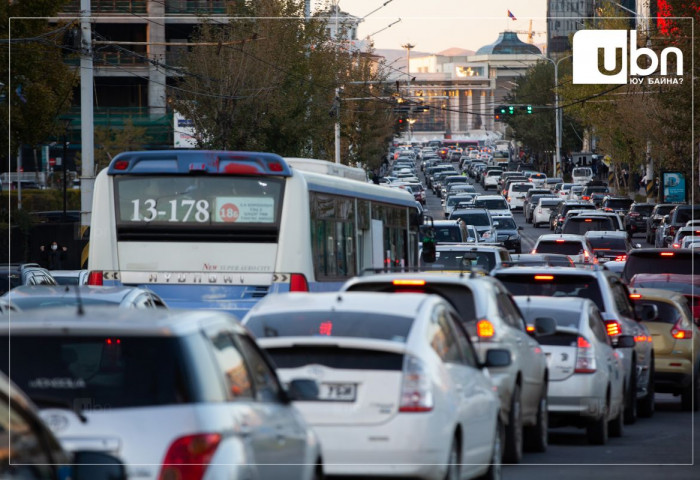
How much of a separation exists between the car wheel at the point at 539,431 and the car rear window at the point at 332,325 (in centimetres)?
424

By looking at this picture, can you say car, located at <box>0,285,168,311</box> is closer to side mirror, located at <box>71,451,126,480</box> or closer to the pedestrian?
side mirror, located at <box>71,451,126,480</box>

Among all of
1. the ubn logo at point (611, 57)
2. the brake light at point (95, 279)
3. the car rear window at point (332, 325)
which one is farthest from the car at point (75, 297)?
the ubn logo at point (611, 57)

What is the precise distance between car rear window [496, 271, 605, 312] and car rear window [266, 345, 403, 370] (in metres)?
7.51

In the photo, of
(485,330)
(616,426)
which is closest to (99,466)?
(485,330)

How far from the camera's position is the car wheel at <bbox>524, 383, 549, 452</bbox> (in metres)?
13.1

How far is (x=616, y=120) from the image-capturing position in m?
83.9

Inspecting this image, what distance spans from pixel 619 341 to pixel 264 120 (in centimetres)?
2975

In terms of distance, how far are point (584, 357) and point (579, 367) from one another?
0.11 metres

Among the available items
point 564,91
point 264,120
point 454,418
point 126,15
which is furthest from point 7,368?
point 564,91

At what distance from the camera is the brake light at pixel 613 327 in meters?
15.8

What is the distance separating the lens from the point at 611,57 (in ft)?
259

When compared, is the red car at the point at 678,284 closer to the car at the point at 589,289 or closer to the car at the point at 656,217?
the car at the point at 589,289

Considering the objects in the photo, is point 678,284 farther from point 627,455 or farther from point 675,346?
point 627,455

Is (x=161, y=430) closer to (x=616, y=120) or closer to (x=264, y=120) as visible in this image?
(x=264, y=120)
